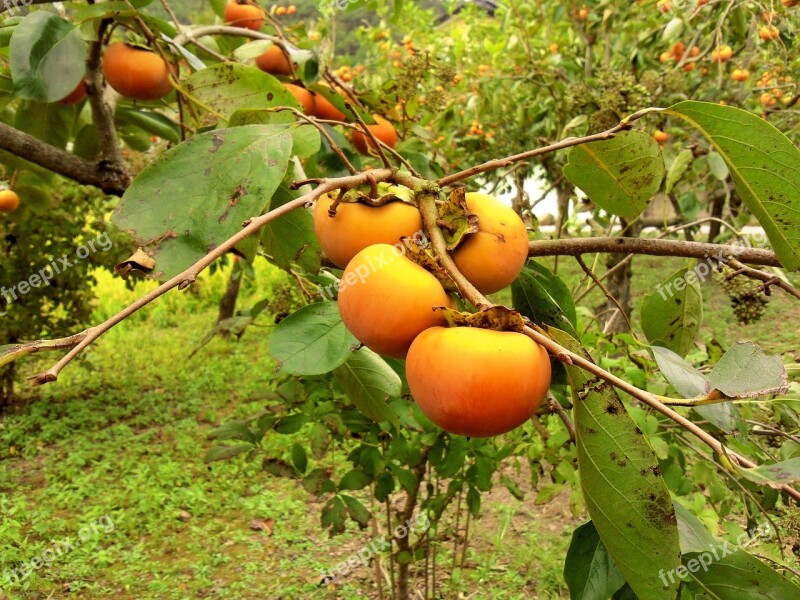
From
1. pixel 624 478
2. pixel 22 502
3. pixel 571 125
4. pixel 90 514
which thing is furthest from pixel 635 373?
pixel 22 502

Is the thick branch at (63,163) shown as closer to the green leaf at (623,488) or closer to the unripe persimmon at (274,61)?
the unripe persimmon at (274,61)

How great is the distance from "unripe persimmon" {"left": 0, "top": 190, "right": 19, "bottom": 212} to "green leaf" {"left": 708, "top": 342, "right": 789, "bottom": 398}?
2.33 metres

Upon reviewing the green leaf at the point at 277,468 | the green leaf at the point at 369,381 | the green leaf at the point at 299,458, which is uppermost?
the green leaf at the point at 369,381

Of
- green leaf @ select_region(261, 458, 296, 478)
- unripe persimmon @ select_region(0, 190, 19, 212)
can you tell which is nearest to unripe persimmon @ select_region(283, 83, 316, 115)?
green leaf @ select_region(261, 458, 296, 478)

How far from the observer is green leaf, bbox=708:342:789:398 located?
55 centimetres

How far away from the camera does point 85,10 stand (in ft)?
3.75

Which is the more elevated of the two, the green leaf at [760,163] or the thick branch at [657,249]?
the green leaf at [760,163]

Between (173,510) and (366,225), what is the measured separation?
3.02 m

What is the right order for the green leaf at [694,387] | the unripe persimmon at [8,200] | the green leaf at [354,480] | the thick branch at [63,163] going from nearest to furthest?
the green leaf at [694,387]
the thick branch at [63,163]
the green leaf at [354,480]
the unripe persimmon at [8,200]

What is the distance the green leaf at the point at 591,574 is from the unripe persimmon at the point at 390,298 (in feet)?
1.06

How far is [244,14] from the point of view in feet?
5.64

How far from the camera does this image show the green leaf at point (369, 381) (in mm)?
1091

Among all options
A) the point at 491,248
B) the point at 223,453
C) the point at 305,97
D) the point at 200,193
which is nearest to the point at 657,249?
the point at 491,248

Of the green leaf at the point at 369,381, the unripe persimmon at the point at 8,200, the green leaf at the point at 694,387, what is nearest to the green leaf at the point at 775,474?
the green leaf at the point at 694,387
